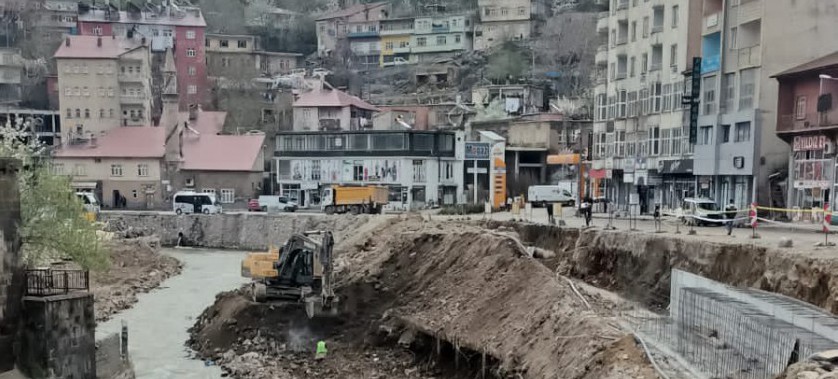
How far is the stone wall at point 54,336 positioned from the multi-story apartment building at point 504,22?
8730 cm

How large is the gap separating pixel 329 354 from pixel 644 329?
11.8 metres

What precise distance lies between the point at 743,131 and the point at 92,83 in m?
65.8

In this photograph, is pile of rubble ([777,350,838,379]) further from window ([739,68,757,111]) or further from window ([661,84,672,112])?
window ([661,84,672,112])

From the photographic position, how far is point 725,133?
1467 inches

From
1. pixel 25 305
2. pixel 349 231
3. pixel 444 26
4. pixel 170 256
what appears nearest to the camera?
pixel 25 305

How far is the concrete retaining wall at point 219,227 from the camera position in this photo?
53812 mm

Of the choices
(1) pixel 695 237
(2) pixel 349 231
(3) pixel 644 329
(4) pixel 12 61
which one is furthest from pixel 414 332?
Result: (4) pixel 12 61

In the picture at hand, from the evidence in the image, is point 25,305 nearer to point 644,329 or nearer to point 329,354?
point 329,354

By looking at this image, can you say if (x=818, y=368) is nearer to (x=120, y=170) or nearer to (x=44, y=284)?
(x=44, y=284)

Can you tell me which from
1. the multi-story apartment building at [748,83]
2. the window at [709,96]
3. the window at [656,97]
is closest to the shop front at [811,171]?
the multi-story apartment building at [748,83]

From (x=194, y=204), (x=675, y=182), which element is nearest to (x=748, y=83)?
(x=675, y=182)

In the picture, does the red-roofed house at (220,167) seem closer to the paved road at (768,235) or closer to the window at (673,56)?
the window at (673,56)

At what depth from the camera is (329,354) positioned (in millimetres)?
24578

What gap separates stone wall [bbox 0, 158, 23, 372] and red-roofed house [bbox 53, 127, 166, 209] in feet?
160
